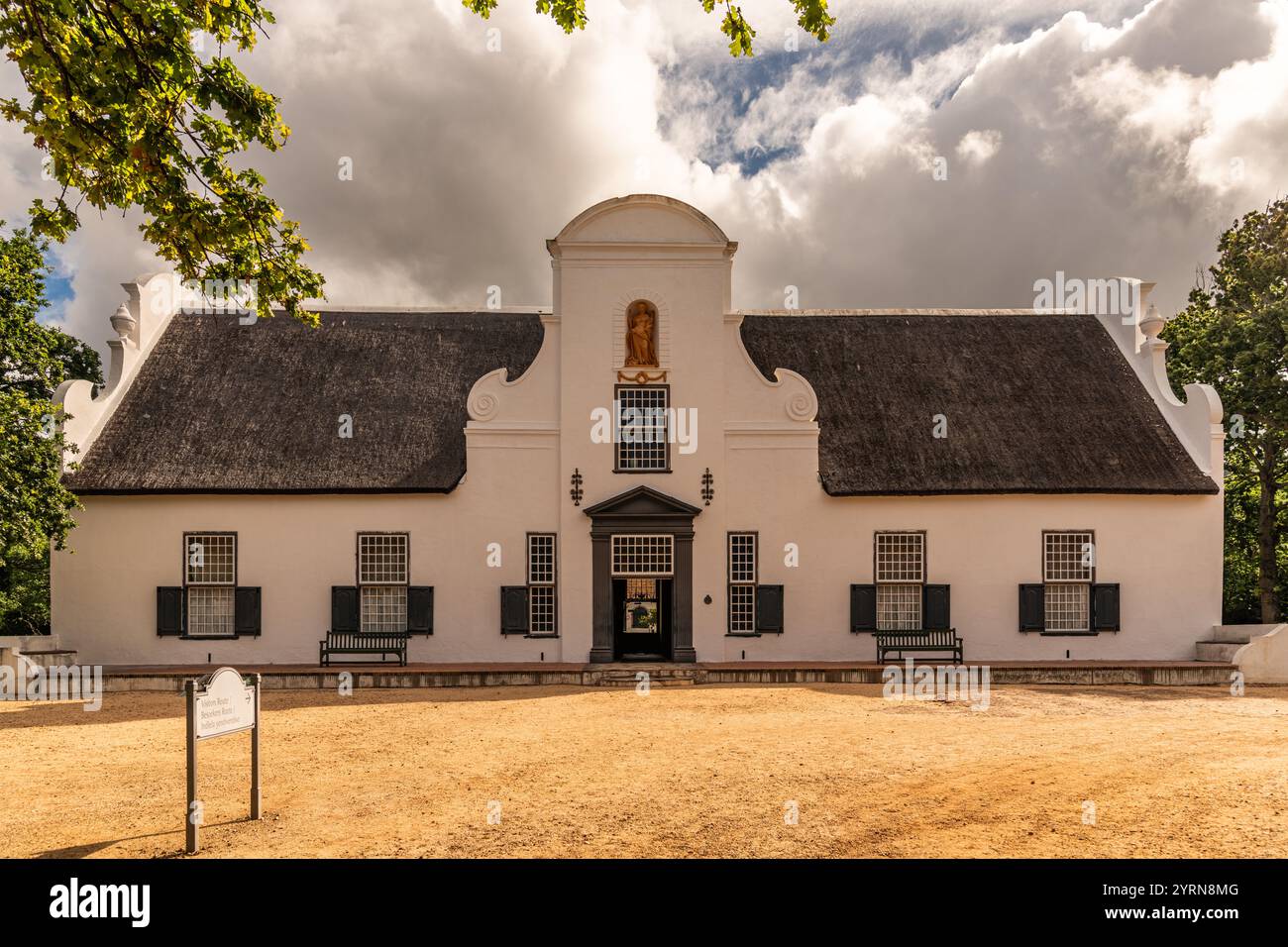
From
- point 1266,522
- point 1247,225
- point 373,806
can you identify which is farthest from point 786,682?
point 1247,225

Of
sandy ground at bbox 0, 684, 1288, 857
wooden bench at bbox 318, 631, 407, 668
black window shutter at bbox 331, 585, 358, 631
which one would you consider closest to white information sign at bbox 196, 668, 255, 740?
sandy ground at bbox 0, 684, 1288, 857

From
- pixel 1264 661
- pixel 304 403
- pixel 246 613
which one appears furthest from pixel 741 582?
pixel 304 403

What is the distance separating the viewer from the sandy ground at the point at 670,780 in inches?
264

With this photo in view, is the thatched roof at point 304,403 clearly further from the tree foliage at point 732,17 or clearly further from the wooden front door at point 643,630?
the tree foliage at point 732,17

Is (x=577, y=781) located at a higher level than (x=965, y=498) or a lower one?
lower

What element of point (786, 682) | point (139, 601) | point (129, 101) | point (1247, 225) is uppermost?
point (1247, 225)

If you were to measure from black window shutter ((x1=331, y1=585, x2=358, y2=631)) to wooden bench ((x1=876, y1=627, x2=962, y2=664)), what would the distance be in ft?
37.4

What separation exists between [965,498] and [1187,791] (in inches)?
425

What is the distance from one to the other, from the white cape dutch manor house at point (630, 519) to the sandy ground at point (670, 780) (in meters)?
4.06

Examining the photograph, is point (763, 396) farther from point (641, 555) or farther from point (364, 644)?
point (364, 644)

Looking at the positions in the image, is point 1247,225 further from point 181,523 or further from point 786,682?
point 181,523

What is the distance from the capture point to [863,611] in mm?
17859

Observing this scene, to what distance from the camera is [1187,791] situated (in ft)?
25.8
